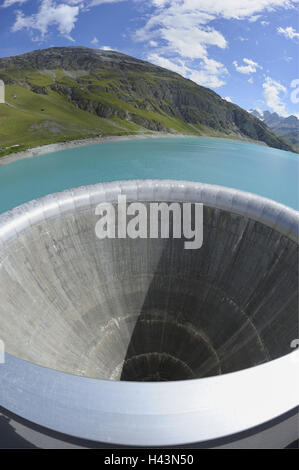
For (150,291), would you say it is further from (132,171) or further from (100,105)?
(100,105)

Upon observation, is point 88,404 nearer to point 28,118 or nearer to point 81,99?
point 28,118

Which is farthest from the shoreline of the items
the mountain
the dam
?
the dam

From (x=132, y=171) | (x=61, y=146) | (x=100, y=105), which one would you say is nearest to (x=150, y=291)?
(x=132, y=171)

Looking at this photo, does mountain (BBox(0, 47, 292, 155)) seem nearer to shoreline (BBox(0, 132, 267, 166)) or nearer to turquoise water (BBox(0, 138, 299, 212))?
shoreline (BBox(0, 132, 267, 166))

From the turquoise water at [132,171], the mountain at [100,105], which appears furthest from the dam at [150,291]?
the mountain at [100,105]
